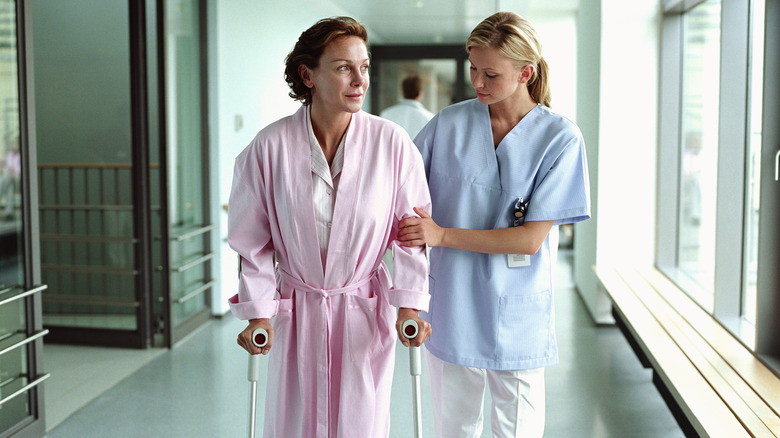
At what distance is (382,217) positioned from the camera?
71.8 inches

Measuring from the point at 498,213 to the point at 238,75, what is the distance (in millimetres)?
3443

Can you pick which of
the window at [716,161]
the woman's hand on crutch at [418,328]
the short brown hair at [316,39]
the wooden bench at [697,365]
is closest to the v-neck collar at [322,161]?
the short brown hair at [316,39]

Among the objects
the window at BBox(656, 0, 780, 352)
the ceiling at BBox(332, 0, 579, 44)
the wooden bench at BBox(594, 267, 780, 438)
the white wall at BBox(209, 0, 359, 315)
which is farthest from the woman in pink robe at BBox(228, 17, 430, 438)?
the ceiling at BBox(332, 0, 579, 44)

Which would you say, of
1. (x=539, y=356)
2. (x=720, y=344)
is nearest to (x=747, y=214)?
(x=720, y=344)

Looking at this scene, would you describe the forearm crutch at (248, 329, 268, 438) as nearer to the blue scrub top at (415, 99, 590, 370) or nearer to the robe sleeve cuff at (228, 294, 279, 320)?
the robe sleeve cuff at (228, 294, 279, 320)

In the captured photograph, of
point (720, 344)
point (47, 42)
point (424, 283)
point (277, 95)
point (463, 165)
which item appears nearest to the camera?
point (424, 283)

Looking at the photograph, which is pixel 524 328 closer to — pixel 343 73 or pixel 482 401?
pixel 482 401

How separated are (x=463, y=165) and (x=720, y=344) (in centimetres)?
174

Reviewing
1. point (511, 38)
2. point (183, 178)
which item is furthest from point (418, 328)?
point (183, 178)

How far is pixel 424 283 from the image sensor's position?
6.08ft

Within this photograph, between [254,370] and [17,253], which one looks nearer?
[254,370]

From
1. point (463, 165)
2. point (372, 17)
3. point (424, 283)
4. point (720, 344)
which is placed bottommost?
point (720, 344)

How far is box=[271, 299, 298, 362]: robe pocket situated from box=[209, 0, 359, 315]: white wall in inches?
123

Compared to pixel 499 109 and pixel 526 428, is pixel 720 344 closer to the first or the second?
pixel 526 428
